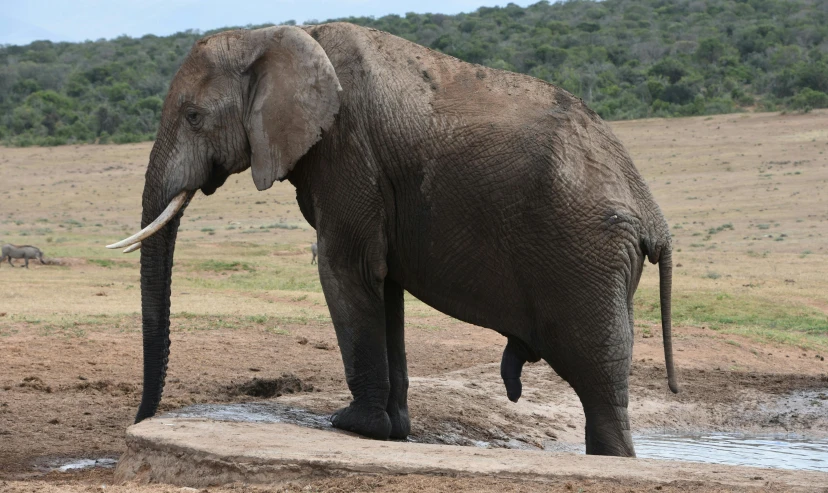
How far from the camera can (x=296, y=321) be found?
14391 millimetres

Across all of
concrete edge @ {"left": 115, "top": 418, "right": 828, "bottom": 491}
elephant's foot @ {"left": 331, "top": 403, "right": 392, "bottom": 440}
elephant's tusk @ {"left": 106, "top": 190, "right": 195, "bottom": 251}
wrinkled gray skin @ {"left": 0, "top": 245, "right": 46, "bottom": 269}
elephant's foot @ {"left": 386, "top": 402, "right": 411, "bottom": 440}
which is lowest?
wrinkled gray skin @ {"left": 0, "top": 245, "right": 46, "bottom": 269}

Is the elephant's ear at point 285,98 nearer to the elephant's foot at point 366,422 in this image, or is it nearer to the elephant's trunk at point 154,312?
the elephant's trunk at point 154,312

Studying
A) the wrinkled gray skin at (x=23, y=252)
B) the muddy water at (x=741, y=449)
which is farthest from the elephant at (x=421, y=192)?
the wrinkled gray skin at (x=23, y=252)

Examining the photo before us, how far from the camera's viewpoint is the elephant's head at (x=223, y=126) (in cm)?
716

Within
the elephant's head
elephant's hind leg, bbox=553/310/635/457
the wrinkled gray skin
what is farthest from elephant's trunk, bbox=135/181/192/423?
the wrinkled gray skin

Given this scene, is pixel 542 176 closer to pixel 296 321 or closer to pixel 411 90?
pixel 411 90

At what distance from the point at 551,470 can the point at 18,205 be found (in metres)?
30.8

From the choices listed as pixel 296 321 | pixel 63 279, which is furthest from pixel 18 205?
pixel 296 321

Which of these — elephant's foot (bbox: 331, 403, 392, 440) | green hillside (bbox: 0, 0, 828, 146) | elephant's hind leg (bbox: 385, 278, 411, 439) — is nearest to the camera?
elephant's foot (bbox: 331, 403, 392, 440)

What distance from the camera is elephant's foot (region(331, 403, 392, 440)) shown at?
7.47 meters

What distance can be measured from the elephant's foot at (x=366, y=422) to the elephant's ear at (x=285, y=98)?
1543mm

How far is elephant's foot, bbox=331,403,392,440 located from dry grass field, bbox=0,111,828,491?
92cm

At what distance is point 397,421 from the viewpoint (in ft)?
26.2

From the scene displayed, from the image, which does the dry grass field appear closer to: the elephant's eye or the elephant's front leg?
the elephant's front leg
